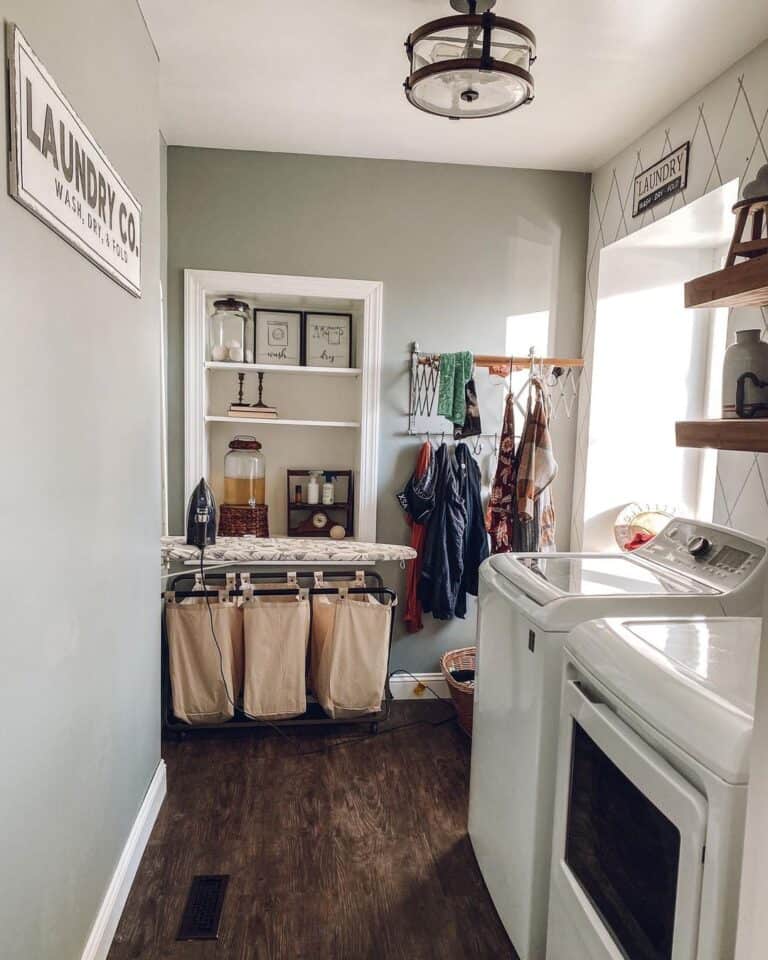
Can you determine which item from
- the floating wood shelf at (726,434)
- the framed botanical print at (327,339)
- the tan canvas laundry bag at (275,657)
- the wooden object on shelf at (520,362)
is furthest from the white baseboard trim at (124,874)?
the wooden object on shelf at (520,362)

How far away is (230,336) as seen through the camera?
314 centimetres

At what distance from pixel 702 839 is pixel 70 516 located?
4.12 ft

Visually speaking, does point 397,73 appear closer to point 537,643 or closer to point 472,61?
point 472,61

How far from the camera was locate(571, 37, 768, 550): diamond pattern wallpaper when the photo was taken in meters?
2.10

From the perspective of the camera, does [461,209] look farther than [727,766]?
Yes

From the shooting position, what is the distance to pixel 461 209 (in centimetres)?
316

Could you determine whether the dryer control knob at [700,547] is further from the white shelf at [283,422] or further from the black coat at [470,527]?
the white shelf at [283,422]

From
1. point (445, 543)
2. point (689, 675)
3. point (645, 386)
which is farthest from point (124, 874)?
point (645, 386)

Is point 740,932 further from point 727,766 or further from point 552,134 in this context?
point 552,134

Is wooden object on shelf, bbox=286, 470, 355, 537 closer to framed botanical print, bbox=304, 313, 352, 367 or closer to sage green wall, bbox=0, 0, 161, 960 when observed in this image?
framed botanical print, bbox=304, 313, 352, 367

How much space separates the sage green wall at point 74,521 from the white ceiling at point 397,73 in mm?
300

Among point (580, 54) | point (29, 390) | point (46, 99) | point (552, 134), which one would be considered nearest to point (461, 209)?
point (552, 134)

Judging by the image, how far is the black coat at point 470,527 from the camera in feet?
10.1

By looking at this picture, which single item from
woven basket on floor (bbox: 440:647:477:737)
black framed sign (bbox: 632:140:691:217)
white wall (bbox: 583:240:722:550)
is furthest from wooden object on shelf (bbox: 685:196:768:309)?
woven basket on floor (bbox: 440:647:477:737)
